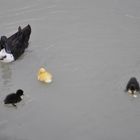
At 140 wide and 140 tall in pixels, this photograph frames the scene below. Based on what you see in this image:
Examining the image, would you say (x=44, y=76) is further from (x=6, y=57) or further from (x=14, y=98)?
(x=6, y=57)

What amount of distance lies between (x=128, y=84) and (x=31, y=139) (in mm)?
1626

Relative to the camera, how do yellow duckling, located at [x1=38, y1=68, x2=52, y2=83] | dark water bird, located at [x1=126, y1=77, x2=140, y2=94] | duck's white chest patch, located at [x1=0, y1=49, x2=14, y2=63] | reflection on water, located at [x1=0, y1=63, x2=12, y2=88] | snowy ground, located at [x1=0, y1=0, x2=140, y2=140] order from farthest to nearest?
duck's white chest patch, located at [x1=0, y1=49, x2=14, y2=63], reflection on water, located at [x1=0, y1=63, x2=12, y2=88], yellow duckling, located at [x1=38, y1=68, x2=52, y2=83], dark water bird, located at [x1=126, y1=77, x2=140, y2=94], snowy ground, located at [x1=0, y1=0, x2=140, y2=140]

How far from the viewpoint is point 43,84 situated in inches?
280

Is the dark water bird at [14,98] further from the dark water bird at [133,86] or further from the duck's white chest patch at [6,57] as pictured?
the dark water bird at [133,86]

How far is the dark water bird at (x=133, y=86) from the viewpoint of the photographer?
6621mm

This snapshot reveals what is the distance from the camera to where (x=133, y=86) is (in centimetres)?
661

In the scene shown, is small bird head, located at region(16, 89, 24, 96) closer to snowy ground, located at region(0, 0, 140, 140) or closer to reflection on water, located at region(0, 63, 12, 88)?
snowy ground, located at region(0, 0, 140, 140)

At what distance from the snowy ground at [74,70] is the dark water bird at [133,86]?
0.12 meters

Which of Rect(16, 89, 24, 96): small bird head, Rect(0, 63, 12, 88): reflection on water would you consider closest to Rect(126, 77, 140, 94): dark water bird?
Rect(16, 89, 24, 96): small bird head

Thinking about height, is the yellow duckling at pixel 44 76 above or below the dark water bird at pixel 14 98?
above

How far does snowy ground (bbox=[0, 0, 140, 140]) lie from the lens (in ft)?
20.9

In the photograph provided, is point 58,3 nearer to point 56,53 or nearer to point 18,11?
point 18,11

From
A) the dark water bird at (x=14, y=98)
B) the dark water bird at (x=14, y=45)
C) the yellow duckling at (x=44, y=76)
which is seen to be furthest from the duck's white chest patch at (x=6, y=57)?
the dark water bird at (x=14, y=98)

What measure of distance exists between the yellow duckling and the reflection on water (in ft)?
1.79
